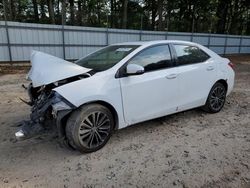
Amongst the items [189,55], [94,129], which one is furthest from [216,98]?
[94,129]

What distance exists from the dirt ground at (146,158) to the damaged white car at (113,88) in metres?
0.32

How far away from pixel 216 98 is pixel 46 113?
11.2 ft

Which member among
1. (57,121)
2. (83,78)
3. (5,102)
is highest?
(83,78)

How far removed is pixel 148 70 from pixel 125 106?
73cm

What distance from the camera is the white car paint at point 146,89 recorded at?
11.2 ft

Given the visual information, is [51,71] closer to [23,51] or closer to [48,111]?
[48,111]

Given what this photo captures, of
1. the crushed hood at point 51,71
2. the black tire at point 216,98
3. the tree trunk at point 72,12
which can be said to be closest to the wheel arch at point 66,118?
the crushed hood at point 51,71

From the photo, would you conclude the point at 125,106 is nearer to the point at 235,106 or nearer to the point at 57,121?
the point at 57,121

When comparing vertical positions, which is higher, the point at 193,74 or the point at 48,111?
the point at 193,74

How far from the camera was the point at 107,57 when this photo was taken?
427cm

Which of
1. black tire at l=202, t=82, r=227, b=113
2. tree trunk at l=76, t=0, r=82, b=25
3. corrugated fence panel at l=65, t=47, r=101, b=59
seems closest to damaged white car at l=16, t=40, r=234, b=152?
black tire at l=202, t=82, r=227, b=113

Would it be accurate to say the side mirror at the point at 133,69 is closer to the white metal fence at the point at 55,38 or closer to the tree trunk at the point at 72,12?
the white metal fence at the point at 55,38

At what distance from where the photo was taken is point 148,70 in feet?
13.2

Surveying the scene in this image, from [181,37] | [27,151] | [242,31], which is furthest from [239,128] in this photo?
[242,31]
